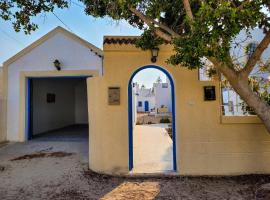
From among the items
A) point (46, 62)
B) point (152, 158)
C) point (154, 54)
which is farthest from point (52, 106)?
point (154, 54)

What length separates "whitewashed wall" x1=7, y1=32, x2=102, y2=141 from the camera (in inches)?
469

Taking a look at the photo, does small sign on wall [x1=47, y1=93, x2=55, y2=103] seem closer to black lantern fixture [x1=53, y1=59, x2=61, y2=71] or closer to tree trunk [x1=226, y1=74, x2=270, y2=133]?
black lantern fixture [x1=53, y1=59, x2=61, y2=71]

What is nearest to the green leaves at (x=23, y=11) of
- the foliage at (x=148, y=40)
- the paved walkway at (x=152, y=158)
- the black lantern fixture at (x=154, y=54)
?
the foliage at (x=148, y=40)

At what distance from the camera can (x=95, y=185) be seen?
5910 mm

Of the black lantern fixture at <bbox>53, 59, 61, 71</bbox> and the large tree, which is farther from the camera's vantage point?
the black lantern fixture at <bbox>53, 59, 61, 71</bbox>

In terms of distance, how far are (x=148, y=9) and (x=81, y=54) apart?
7368 millimetres

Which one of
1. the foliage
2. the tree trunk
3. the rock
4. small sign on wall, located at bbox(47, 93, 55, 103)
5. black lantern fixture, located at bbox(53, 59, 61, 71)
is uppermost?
black lantern fixture, located at bbox(53, 59, 61, 71)

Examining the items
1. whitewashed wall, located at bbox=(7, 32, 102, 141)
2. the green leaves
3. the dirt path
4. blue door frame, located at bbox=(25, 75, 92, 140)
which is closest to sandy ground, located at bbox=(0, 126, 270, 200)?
the dirt path

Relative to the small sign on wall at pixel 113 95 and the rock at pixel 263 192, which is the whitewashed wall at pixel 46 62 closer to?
the small sign on wall at pixel 113 95

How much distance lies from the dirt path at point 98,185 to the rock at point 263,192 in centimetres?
11

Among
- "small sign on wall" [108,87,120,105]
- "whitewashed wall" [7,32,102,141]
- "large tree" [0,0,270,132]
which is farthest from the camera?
"whitewashed wall" [7,32,102,141]

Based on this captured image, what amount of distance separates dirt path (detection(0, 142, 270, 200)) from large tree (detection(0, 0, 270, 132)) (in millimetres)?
1784

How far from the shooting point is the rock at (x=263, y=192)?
16.7 ft

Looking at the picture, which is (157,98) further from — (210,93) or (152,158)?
(210,93)
